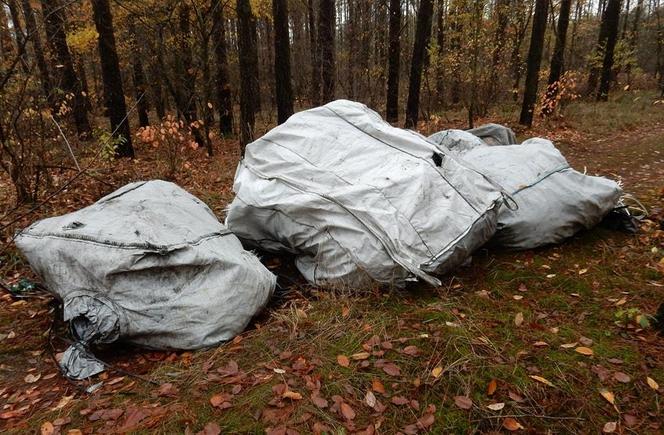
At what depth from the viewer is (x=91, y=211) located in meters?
2.95

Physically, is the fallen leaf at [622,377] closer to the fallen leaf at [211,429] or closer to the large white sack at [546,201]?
the large white sack at [546,201]

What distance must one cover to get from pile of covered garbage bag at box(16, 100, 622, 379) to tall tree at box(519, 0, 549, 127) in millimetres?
6226

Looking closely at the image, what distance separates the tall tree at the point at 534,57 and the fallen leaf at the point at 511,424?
357 inches

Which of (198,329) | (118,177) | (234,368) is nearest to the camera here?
(234,368)

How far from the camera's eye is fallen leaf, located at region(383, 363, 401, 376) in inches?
86.4

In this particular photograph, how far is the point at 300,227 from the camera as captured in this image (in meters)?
3.23

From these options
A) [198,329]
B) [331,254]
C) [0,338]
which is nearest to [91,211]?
[0,338]

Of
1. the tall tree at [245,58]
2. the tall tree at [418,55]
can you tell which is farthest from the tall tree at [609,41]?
the tall tree at [245,58]

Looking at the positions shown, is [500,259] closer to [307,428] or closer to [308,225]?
[308,225]

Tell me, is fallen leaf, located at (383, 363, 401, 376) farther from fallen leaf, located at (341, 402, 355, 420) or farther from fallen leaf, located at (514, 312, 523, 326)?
fallen leaf, located at (514, 312, 523, 326)

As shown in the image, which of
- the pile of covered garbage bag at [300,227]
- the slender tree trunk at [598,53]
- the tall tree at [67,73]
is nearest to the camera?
the pile of covered garbage bag at [300,227]

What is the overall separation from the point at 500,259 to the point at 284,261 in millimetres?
1768

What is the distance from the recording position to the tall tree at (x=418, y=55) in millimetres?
8820

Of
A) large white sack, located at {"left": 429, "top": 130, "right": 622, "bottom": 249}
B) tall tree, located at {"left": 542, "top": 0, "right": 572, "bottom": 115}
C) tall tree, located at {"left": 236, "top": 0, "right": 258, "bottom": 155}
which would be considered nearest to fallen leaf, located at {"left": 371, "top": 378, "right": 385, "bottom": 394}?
large white sack, located at {"left": 429, "top": 130, "right": 622, "bottom": 249}
